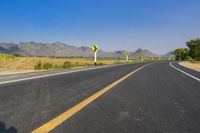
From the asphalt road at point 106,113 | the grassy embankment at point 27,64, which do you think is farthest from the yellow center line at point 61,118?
the grassy embankment at point 27,64

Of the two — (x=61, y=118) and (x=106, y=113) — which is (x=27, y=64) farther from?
(x=61, y=118)

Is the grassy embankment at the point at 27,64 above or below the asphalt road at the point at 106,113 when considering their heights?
below

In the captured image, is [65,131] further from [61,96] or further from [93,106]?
[61,96]

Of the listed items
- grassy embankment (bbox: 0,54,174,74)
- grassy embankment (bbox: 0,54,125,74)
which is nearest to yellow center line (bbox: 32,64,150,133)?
grassy embankment (bbox: 0,54,174,74)

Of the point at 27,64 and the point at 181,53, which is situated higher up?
the point at 181,53

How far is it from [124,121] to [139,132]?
613 millimetres

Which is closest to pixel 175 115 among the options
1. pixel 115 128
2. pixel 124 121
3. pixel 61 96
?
pixel 124 121

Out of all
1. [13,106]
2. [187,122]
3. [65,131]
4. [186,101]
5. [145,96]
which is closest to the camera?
[65,131]

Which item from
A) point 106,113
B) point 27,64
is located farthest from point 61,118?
point 27,64

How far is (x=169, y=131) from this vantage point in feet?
12.9

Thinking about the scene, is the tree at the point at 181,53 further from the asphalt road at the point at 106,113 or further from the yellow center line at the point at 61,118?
the yellow center line at the point at 61,118

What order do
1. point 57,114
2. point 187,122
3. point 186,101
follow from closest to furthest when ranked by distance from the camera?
point 187,122
point 57,114
point 186,101

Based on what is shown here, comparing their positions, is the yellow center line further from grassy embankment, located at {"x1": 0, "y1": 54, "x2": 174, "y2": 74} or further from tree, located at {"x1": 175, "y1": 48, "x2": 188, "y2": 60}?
tree, located at {"x1": 175, "y1": 48, "x2": 188, "y2": 60}

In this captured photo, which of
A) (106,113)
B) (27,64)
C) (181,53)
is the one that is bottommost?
(27,64)
